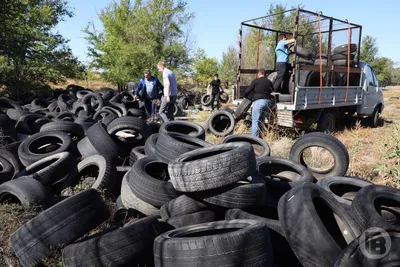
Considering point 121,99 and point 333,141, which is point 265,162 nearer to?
point 333,141

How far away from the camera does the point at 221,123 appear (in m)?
10.3

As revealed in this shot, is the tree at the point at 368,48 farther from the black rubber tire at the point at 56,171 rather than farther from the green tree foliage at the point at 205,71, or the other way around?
the black rubber tire at the point at 56,171

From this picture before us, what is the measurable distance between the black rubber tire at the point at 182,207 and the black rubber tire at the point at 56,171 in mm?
1887

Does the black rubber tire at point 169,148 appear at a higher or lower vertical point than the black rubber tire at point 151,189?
higher

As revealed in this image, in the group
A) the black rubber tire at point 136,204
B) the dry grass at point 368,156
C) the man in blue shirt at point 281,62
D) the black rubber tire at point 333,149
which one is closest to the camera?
the black rubber tire at point 136,204

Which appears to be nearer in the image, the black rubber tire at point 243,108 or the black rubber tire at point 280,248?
the black rubber tire at point 280,248

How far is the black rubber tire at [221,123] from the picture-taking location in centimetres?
949

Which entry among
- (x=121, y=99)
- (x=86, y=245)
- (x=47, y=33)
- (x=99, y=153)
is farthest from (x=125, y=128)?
(x=47, y=33)

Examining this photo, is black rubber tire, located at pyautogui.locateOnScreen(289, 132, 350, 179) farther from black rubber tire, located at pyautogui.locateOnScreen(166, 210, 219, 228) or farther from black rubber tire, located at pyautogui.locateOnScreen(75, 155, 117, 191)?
black rubber tire, located at pyautogui.locateOnScreen(75, 155, 117, 191)

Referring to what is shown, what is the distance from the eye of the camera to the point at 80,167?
5.62m

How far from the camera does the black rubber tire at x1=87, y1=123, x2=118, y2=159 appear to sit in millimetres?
5703

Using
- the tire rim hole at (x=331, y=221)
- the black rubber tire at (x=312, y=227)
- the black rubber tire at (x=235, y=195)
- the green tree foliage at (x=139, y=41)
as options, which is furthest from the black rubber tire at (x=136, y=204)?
the green tree foliage at (x=139, y=41)

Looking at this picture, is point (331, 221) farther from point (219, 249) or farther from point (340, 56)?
point (340, 56)

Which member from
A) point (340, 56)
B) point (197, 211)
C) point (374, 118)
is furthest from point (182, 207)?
point (374, 118)
